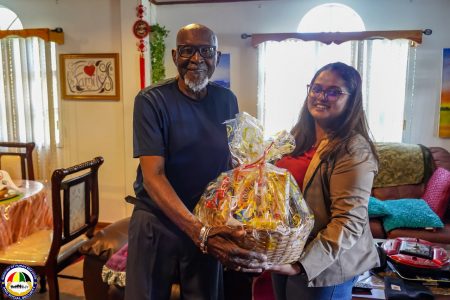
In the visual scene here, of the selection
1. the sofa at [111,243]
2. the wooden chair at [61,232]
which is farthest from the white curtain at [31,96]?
the sofa at [111,243]

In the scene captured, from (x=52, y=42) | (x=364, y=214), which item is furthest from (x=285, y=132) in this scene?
(x=52, y=42)

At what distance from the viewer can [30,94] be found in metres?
3.97

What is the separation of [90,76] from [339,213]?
3.49 meters

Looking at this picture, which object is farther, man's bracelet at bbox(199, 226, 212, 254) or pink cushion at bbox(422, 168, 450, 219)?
pink cushion at bbox(422, 168, 450, 219)

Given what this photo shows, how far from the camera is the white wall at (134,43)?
3.66 metres

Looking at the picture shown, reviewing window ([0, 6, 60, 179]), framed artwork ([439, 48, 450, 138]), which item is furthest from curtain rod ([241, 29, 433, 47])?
window ([0, 6, 60, 179])

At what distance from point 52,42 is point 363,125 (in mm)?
3786

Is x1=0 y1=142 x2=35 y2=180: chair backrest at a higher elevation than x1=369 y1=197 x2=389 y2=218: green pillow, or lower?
higher

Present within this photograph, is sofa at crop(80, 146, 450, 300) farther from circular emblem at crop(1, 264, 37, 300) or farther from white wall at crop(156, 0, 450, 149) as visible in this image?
white wall at crop(156, 0, 450, 149)

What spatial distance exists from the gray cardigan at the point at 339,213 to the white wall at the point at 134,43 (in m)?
2.97

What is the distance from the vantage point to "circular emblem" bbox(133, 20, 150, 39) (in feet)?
12.0

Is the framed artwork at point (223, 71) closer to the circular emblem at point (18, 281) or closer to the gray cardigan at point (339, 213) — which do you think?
the circular emblem at point (18, 281)

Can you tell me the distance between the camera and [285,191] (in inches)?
40.1

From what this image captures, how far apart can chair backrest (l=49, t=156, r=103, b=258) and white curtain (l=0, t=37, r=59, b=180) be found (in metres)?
1.83
